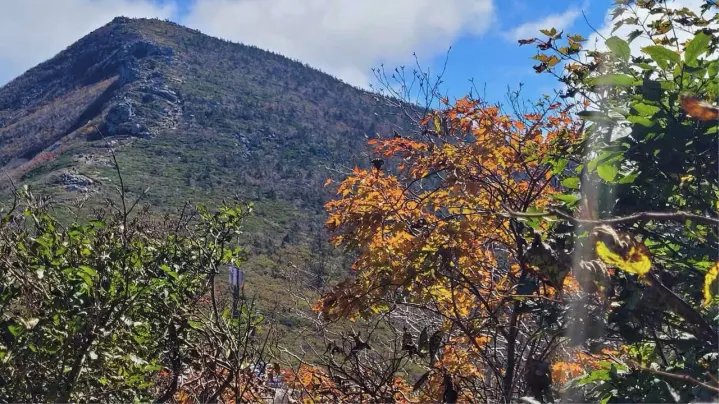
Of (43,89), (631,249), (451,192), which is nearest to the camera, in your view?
(631,249)

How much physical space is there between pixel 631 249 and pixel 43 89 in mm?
83850

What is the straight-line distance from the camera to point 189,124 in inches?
2141

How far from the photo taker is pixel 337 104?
218 ft

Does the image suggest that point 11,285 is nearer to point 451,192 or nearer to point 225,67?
point 451,192

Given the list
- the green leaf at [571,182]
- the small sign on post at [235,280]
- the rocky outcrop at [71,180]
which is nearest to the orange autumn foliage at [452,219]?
the small sign on post at [235,280]

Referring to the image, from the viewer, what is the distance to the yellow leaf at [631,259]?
3.62 ft


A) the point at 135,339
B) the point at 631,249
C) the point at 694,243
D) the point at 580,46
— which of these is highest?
the point at 580,46

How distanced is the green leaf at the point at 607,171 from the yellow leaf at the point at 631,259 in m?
1.10

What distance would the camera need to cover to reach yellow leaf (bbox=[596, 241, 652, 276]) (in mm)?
1103

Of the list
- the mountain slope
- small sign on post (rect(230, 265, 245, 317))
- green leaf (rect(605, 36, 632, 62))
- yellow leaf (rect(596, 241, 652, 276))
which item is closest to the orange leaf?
yellow leaf (rect(596, 241, 652, 276))

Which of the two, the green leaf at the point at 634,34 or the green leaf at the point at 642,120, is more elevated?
the green leaf at the point at 634,34

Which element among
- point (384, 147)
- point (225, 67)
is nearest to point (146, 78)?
point (225, 67)

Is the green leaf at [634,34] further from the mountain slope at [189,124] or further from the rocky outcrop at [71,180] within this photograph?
the rocky outcrop at [71,180]

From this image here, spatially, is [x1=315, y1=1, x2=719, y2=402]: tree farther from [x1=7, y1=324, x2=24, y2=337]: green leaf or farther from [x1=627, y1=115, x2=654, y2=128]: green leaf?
[x1=7, y1=324, x2=24, y2=337]: green leaf
